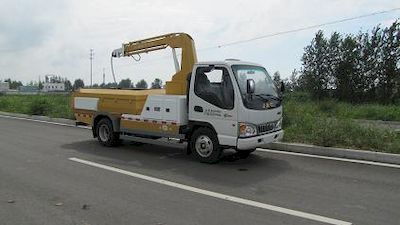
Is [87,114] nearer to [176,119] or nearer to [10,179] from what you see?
[176,119]

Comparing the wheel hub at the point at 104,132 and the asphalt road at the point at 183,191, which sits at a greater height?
the wheel hub at the point at 104,132

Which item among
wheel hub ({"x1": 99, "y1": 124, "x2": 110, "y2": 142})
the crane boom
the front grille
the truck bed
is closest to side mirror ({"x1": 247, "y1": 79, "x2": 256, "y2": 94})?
the front grille

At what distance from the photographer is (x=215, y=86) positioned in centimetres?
1030

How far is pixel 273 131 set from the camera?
10625 mm

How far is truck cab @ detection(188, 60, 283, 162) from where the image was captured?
9.87 m

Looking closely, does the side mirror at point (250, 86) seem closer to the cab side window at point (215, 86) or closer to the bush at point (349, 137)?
the cab side window at point (215, 86)

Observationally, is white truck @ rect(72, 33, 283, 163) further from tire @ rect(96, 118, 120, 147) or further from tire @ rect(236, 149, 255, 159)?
tire @ rect(96, 118, 120, 147)

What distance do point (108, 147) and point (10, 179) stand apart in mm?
4195

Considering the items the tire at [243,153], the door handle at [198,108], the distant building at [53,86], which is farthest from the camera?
the distant building at [53,86]

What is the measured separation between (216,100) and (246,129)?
3.03 ft

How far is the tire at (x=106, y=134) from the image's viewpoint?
42.3 ft

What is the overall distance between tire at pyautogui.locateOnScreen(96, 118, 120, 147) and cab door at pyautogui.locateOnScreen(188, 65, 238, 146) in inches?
120

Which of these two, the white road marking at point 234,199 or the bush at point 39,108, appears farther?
the bush at point 39,108

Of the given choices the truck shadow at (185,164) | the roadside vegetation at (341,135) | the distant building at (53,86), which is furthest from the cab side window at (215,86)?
the distant building at (53,86)
